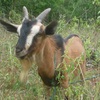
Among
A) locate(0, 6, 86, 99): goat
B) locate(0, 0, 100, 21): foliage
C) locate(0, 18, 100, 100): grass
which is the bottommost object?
locate(0, 0, 100, 21): foliage

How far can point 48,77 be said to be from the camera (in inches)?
222

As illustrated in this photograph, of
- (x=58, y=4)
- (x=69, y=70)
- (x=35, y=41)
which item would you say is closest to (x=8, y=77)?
(x=35, y=41)

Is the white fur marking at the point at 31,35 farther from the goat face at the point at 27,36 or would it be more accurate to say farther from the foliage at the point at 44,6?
the foliage at the point at 44,6

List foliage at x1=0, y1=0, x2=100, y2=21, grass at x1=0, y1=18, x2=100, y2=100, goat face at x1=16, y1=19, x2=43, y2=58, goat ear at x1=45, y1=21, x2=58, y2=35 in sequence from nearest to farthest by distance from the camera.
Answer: goat face at x1=16, y1=19, x2=43, y2=58 → grass at x1=0, y1=18, x2=100, y2=100 → goat ear at x1=45, y1=21, x2=58, y2=35 → foliage at x1=0, y1=0, x2=100, y2=21

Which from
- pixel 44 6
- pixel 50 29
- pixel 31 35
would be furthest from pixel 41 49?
pixel 44 6

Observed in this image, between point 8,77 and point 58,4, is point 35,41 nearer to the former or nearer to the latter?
point 8,77

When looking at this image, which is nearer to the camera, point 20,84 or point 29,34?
point 29,34

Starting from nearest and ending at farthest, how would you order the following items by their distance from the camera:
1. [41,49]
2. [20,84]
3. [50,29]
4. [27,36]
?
[27,36]
[50,29]
[41,49]
[20,84]

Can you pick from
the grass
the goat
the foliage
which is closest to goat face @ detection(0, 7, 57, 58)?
the goat

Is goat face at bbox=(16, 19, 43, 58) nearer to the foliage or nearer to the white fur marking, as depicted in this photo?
the white fur marking

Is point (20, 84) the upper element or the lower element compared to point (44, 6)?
upper

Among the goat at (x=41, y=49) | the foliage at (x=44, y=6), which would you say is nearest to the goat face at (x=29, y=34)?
the goat at (x=41, y=49)

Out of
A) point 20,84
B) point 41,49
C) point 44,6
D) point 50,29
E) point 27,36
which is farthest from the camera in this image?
point 44,6

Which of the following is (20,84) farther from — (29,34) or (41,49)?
(29,34)
